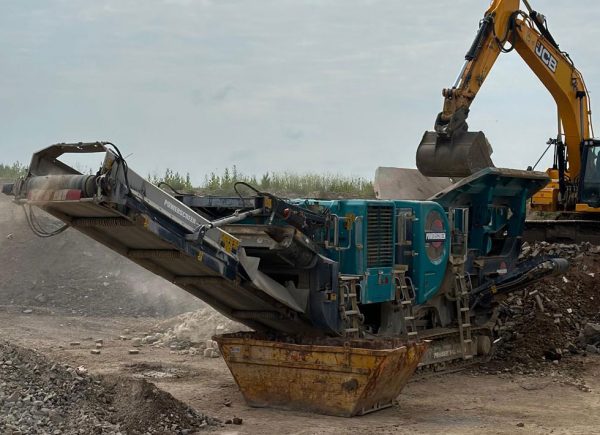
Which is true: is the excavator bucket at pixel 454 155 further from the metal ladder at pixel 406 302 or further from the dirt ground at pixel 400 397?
the metal ladder at pixel 406 302

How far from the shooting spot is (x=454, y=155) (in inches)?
553

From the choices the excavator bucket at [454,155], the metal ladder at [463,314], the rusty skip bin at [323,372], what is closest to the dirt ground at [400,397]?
the rusty skip bin at [323,372]

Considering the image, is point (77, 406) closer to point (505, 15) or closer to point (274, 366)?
point (274, 366)

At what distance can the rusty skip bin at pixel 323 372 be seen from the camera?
29.4 feet

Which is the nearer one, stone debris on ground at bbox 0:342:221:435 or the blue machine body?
stone debris on ground at bbox 0:342:221:435

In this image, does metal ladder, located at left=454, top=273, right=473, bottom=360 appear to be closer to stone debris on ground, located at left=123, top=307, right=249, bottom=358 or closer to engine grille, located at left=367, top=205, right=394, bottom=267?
engine grille, located at left=367, top=205, right=394, bottom=267

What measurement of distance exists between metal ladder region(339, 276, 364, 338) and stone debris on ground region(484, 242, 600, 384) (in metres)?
2.78

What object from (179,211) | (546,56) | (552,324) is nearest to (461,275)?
(552,324)

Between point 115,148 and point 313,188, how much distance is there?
17.0 m

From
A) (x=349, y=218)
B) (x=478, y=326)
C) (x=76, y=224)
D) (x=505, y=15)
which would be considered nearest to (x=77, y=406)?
(x=76, y=224)

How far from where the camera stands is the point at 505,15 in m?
15.8

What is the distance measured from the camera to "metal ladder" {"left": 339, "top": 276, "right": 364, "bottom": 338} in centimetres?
1000

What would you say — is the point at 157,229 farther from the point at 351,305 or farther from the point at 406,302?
the point at 406,302

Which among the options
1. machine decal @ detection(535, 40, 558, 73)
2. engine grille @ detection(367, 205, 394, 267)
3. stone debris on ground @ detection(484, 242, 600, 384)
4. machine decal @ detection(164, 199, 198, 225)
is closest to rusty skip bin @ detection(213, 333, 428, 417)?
engine grille @ detection(367, 205, 394, 267)
